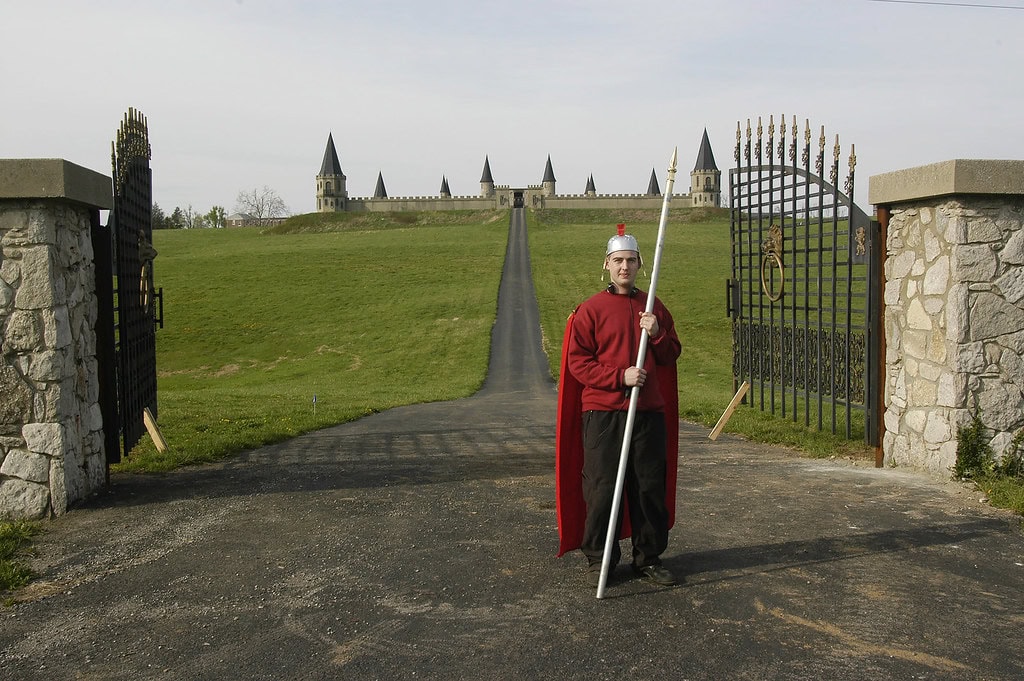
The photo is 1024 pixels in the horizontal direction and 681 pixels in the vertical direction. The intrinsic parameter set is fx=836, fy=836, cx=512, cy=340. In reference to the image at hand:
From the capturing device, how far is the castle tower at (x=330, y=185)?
12619 centimetres

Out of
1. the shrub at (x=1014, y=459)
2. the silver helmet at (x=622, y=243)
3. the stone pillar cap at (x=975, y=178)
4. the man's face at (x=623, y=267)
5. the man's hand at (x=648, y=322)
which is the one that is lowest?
the shrub at (x=1014, y=459)

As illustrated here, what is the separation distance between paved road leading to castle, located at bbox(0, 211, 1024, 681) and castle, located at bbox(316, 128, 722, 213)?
360 ft

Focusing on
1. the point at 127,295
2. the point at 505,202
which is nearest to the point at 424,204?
the point at 505,202

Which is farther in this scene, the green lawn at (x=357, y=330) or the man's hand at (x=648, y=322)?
the green lawn at (x=357, y=330)

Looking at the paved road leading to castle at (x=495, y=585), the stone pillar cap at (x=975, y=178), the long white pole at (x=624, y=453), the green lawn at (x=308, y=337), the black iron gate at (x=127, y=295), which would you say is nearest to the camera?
the paved road leading to castle at (x=495, y=585)

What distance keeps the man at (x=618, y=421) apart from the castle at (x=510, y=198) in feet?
365

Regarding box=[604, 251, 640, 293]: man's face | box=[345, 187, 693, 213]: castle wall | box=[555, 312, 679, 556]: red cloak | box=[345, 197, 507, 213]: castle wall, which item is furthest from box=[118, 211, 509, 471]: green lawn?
box=[345, 197, 507, 213]: castle wall

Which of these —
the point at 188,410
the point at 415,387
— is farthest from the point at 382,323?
the point at 188,410

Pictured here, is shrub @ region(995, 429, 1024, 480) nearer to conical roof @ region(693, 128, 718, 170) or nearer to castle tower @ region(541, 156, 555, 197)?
conical roof @ region(693, 128, 718, 170)

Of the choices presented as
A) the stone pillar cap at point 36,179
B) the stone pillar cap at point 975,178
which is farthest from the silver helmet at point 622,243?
the stone pillar cap at point 36,179

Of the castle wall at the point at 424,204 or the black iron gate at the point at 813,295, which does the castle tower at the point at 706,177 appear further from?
the black iron gate at the point at 813,295

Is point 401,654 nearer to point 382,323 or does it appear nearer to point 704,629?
point 704,629

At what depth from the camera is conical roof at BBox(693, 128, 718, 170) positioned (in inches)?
4761

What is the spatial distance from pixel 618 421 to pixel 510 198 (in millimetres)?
126904
